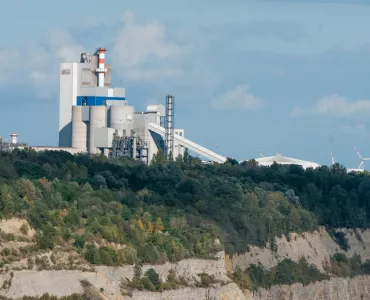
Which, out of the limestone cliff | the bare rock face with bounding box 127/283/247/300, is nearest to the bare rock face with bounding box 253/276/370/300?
the limestone cliff

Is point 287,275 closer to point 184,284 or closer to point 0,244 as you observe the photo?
point 184,284

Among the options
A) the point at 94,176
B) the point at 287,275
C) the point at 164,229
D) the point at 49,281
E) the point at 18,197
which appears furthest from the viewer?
the point at 94,176

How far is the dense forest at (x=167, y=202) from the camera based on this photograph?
3967 inches

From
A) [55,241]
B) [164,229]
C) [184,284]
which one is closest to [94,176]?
[164,229]

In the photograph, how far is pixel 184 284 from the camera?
Result: 105m

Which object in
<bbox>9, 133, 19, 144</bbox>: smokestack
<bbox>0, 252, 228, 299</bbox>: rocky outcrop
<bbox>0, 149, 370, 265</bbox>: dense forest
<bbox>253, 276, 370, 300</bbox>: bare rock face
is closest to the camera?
<bbox>0, 252, 228, 299</bbox>: rocky outcrop

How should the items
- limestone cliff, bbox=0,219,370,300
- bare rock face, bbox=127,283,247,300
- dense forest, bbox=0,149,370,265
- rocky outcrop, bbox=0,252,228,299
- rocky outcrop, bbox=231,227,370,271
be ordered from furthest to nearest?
rocky outcrop, bbox=231,227,370,271 → dense forest, bbox=0,149,370,265 → bare rock face, bbox=127,283,247,300 → limestone cliff, bbox=0,219,370,300 → rocky outcrop, bbox=0,252,228,299

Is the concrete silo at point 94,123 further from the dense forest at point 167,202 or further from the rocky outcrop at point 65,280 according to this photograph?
the rocky outcrop at point 65,280

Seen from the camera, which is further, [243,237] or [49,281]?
[243,237]

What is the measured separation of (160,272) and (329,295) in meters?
41.3

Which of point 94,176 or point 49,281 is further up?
point 94,176

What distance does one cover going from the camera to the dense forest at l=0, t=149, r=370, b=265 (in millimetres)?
100750

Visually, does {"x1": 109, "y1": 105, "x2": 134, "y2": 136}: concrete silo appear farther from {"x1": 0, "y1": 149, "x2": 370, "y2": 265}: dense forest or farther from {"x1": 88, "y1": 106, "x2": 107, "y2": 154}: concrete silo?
{"x1": 0, "y1": 149, "x2": 370, "y2": 265}: dense forest

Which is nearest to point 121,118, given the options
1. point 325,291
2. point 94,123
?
point 94,123
